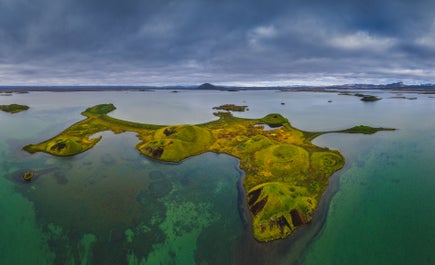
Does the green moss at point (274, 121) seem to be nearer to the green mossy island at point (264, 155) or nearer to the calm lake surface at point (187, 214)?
the green mossy island at point (264, 155)

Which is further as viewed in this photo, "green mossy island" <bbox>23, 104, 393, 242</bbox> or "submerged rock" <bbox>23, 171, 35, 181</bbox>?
"submerged rock" <bbox>23, 171, 35, 181</bbox>

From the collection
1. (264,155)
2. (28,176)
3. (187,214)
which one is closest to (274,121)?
(264,155)

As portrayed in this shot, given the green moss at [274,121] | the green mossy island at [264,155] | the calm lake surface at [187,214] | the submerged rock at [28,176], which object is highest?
the green moss at [274,121]

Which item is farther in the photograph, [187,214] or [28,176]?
[28,176]

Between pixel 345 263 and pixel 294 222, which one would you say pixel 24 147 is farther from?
pixel 345 263

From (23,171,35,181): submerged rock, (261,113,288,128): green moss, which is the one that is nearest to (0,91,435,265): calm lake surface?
(23,171,35,181): submerged rock

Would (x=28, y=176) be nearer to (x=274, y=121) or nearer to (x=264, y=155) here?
(x=264, y=155)

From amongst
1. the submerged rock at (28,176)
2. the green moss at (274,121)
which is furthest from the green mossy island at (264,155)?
the submerged rock at (28,176)

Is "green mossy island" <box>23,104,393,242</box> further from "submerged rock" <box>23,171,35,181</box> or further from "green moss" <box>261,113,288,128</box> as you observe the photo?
"submerged rock" <box>23,171,35,181</box>

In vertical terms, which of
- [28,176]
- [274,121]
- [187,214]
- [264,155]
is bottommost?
[187,214]
